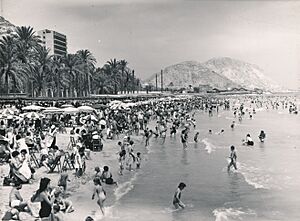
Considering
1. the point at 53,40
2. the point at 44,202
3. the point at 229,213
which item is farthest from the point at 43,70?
the point at 53,40

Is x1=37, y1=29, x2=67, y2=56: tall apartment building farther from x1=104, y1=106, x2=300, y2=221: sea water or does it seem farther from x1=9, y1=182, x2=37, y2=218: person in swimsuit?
x1=9, y1=182, x2=37, y2=218: person in swimsuit

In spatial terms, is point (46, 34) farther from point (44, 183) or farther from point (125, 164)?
point (44, 183)

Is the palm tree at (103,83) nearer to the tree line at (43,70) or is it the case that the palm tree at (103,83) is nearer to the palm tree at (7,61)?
the tree line at (43,70)

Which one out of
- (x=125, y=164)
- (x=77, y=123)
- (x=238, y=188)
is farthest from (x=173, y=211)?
(x=77, y=123)

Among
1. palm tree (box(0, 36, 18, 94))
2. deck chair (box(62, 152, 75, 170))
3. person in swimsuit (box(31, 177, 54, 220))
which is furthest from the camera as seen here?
palm tree (box(0, 36, 18, 94))

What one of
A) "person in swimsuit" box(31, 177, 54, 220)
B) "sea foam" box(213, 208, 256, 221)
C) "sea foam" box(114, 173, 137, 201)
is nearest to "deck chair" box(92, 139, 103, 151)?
"sea foam" box(114, 173, 137, 201)
